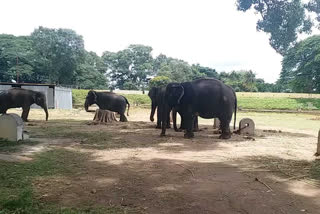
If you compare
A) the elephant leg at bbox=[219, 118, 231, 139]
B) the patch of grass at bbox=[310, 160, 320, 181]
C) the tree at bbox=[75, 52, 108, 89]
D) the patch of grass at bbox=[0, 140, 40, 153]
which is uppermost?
the tree at bbox=[75, 52, 108, 89]

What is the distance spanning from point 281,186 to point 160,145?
5.51 m

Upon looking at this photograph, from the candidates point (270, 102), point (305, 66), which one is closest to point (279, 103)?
point (270, 102)

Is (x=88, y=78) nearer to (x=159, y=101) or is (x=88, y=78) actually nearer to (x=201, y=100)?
(x=159, y=101)

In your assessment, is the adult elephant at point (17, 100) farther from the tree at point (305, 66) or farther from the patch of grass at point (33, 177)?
the tree at point (305, 66)

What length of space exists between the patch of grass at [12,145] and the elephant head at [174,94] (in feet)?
17.5

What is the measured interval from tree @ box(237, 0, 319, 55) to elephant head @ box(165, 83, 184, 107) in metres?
7.54

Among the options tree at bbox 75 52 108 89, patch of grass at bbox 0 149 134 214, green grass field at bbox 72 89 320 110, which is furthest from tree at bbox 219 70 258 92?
patch of grass at bbox 0 149 134 214

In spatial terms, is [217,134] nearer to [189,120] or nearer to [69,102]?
[189,120]

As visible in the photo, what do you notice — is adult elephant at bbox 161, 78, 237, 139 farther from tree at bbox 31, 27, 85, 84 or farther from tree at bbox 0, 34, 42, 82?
tree at bbox 0, 34, 42, 82

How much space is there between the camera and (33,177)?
6586 millimetres

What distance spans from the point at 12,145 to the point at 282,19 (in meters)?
14.4

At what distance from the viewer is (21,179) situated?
20.9 ft

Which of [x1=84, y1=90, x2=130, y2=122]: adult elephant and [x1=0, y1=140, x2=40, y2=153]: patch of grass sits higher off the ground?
[x1=84, y1=90, x2=130, y2=122]: adult elephant

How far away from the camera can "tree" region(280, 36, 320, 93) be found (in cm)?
5534
